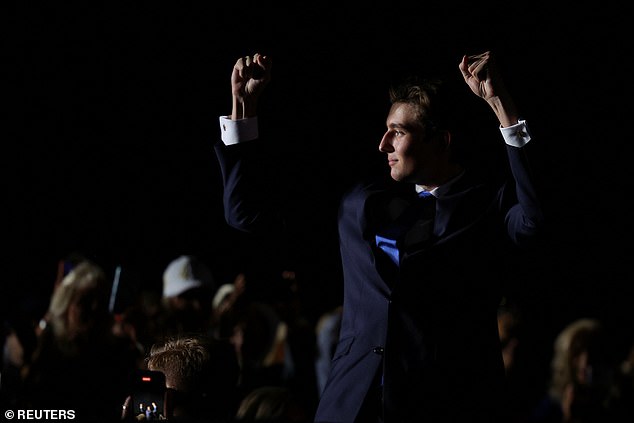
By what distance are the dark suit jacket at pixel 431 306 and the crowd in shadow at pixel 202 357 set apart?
24cm

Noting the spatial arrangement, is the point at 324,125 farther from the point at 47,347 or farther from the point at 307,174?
the point at 47,347

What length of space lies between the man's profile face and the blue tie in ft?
0.21

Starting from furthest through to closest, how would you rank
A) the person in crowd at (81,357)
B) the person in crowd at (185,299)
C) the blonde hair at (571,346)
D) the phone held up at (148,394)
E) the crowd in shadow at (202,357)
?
1. the blonde hair at (571,346)
2. the person in crowd at (185,299)
3. the person in crowd at (81,357)
4. the crowd in shadow at (202,357)
5. the phone held up at (148,394)

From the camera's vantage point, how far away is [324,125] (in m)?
7.86

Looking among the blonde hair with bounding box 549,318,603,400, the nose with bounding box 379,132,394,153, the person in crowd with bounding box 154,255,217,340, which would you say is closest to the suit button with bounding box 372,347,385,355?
the nose with bounding box 379,132,394,153

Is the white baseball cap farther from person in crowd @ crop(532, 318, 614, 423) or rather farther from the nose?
the nose

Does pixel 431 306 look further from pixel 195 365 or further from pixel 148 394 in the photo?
pixel 148 394

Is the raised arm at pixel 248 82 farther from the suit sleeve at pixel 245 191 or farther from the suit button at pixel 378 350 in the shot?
the suit button at pixel 378 350

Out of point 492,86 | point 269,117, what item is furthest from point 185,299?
point 492,86

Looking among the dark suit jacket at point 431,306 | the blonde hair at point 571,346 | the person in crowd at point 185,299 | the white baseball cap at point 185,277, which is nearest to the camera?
the dark suit jacket at point 431,306

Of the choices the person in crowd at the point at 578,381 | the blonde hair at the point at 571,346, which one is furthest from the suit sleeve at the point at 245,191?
the blonde hair at the point at 571,346

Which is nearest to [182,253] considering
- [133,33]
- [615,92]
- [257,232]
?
[133,33]

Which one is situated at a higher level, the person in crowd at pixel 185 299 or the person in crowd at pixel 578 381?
the person in crowd at pixel 185 299

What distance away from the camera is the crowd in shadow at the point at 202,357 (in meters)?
2.58
